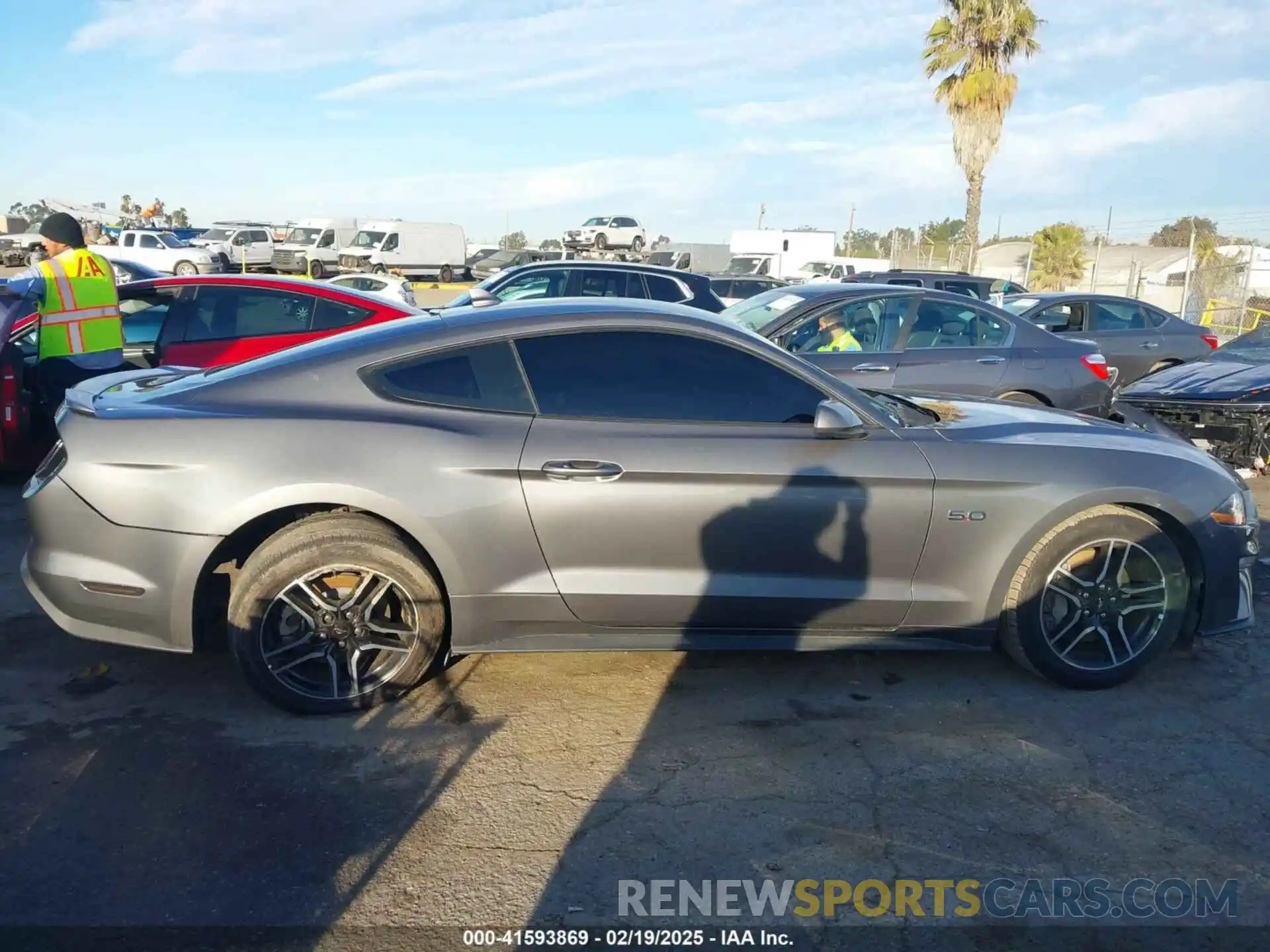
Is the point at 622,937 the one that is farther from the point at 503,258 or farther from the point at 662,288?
the point at 503,258

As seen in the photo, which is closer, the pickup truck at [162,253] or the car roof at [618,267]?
the car roof at [618,267]

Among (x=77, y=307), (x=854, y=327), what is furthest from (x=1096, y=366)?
(x=77, y=307)

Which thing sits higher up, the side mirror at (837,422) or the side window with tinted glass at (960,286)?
the side window with tinted glass at (960,286)

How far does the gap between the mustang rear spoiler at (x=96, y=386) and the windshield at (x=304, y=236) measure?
1441 inches

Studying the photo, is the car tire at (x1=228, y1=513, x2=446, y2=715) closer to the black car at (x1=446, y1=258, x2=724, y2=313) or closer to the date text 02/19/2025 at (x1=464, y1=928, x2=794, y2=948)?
the date text 02/19/2025 at (x1=464, y1=928, x2=794, y2=948)

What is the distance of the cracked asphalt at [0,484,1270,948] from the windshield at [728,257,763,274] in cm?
2711

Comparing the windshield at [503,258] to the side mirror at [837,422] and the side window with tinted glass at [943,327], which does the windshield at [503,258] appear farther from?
the side mirror at [837,422]

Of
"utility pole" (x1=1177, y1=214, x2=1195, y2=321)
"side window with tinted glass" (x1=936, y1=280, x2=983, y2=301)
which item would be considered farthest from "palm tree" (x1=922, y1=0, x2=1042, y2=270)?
"side window with tinted glass" (x1=936, y1=280, x2=983, y2=301)

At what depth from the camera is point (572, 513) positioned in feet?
12.3

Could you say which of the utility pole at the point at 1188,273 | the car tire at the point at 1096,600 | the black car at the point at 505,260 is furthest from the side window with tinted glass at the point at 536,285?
the black car at the point at 505,260

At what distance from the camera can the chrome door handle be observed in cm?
373

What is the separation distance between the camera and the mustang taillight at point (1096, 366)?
798cm

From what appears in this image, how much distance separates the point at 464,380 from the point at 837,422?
4.76 feet

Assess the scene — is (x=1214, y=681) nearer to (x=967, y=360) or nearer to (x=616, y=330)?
(x=616, y=330)
